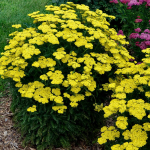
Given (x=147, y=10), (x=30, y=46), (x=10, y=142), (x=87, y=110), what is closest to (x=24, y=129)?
(x=10, y=142)

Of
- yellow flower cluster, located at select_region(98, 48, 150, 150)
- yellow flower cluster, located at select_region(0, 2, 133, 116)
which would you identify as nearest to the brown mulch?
yellow flower cluster, located at select_region(0, 2, 133, 116)

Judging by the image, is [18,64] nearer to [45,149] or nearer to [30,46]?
[30,46]

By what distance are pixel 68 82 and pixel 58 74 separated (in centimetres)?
15

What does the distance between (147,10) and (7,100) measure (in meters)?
3.28

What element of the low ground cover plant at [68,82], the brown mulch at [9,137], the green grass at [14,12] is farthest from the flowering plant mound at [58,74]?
the green grass at [14,12]

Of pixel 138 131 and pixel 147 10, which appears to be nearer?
pixel 138 131


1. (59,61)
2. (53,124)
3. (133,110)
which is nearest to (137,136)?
(133,110)

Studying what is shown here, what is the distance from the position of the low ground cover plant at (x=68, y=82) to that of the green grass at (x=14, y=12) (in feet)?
7.26

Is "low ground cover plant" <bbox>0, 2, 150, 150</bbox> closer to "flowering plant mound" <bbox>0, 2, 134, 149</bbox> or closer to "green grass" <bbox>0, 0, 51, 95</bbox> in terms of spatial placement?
"flowering plant mound" <bbox>0, 2, 134, 149</bbox>

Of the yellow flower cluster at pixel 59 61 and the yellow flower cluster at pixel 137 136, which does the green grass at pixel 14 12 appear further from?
the yellow flower cluster at pixel 137 136

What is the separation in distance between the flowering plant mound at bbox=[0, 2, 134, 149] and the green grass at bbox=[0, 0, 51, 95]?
2207 mm

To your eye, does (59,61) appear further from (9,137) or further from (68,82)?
(9,137)

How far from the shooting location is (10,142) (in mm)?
2961

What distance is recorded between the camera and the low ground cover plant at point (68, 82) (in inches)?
88.7
